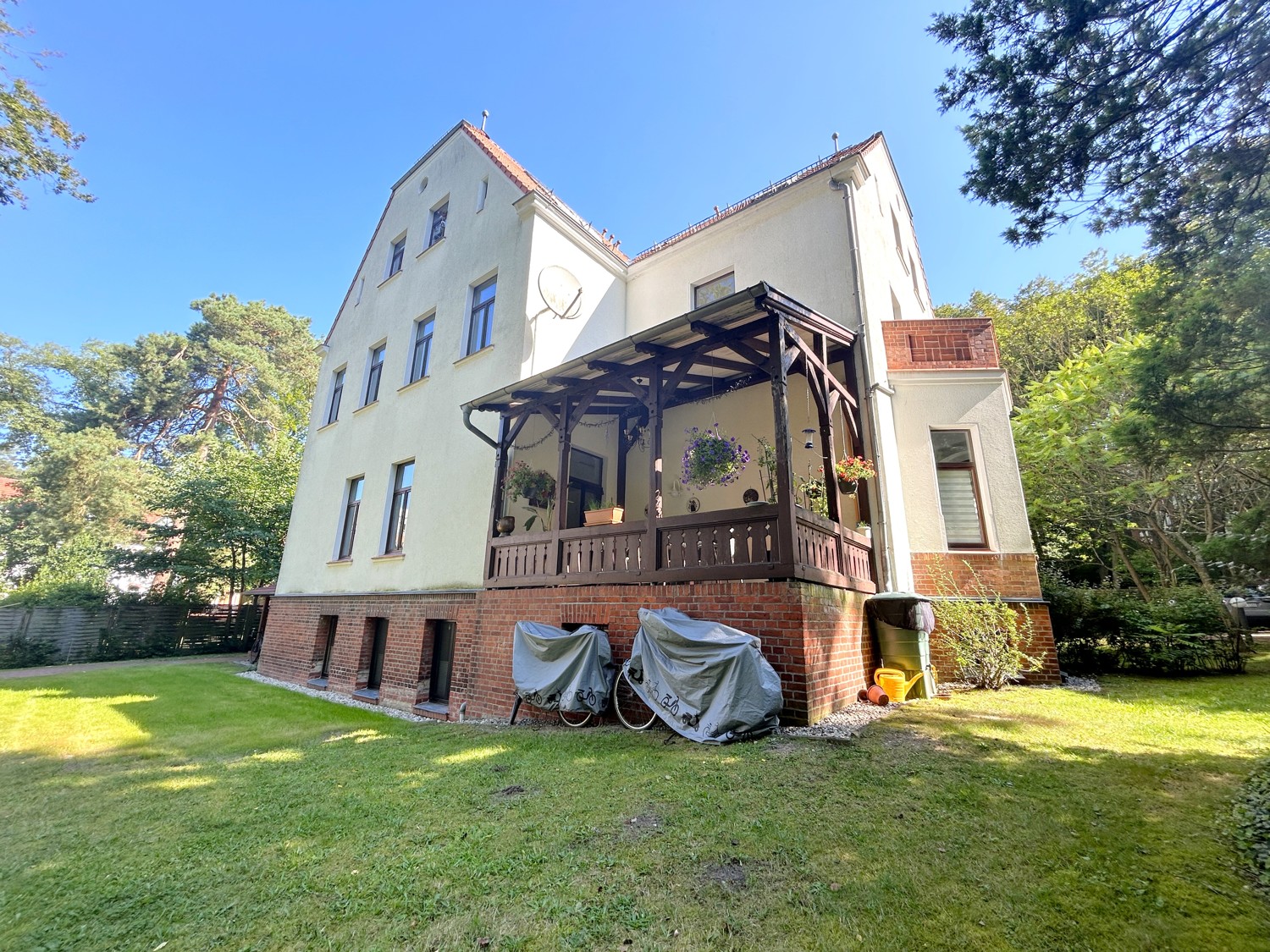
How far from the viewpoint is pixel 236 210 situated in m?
16.6

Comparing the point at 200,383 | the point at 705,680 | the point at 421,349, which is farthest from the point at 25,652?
the point at 705,680

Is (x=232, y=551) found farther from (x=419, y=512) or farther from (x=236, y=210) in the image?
(x=419, y=512)

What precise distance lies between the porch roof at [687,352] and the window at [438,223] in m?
6.85

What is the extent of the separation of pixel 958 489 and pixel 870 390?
8.25 feet

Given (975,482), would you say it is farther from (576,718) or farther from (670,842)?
(670,842)

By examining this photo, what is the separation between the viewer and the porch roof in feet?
19.6

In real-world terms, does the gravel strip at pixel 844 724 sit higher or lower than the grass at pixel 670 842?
higher

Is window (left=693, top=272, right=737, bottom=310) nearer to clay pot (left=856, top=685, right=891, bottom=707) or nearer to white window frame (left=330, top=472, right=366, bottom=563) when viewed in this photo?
clay pot (left=856, top=685, right=891, bottom=707)

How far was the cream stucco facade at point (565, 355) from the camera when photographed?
336 inches

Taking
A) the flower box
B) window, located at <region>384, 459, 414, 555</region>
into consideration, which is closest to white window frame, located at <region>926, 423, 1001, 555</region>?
the flower box

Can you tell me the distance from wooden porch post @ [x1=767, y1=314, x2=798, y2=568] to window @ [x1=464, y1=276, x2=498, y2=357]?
6.41 meters

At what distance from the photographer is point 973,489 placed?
858 cm

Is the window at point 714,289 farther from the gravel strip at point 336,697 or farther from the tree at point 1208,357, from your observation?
the gravel strip at point 336,697

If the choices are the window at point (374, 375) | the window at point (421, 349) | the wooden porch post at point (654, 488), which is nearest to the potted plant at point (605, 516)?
the wooden porch post at point (654, 488)
